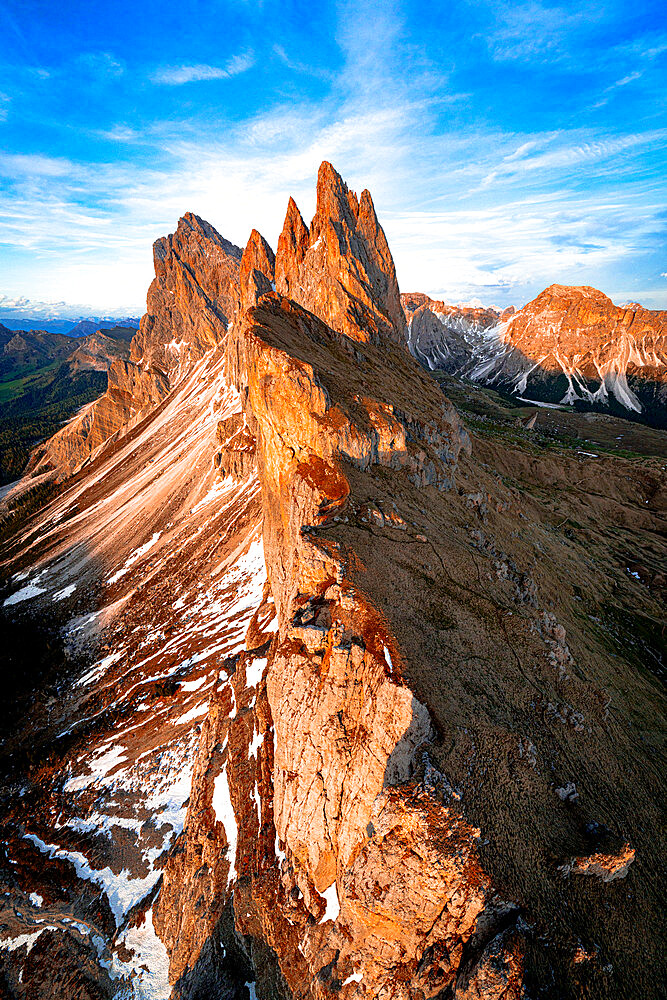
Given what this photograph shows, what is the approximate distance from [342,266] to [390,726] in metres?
58.7

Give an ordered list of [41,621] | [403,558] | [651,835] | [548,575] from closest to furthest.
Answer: [651,835]
[403,558]
[548,575]
[41,621]

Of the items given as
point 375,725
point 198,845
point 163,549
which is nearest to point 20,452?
point 163,549

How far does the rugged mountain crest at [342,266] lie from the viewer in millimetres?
52500

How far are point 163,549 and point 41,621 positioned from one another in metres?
24.1

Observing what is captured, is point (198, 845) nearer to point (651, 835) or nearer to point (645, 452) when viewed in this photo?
point (651, 835)

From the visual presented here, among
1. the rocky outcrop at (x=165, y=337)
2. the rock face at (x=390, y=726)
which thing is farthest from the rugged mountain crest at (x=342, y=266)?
the rocky outcrop at (x=165, y=337)

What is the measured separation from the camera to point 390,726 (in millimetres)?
17406

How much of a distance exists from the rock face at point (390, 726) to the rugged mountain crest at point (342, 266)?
0.95m

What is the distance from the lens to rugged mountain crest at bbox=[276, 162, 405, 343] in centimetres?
5250

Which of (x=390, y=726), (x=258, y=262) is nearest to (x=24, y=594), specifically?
(x=390, y=726)

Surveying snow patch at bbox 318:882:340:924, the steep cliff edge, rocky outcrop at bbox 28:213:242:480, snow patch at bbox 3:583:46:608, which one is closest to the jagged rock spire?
rocky outcrop at bbox 28:213:242:480

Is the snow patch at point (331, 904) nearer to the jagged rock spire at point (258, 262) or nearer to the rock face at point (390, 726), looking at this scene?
the rock face at point (390, 726)

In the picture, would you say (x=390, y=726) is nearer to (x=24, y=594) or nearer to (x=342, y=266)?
(x=342, y=266)

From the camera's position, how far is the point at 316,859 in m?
21.7
